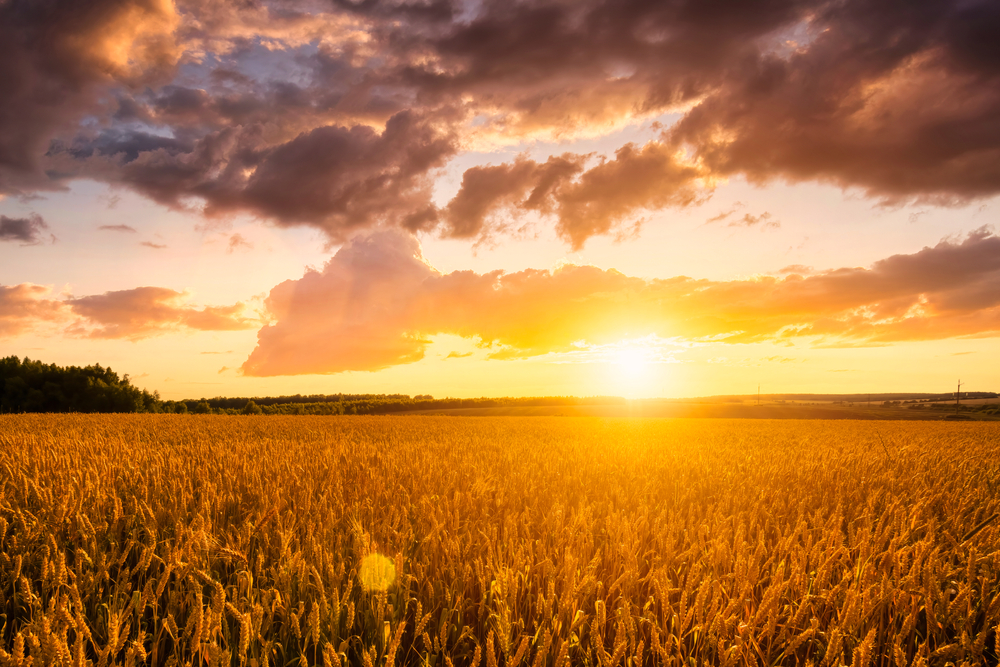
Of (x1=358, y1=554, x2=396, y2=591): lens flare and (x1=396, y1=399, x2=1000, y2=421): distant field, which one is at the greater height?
(x1=358, y1=554, x2=396, y2=591): lens flare

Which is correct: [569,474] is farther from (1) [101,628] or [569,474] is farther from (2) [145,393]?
(2) [145,393]

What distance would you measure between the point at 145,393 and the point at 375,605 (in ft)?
252

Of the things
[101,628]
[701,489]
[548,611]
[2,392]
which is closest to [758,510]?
[701,489]

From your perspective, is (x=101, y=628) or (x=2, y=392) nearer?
(x=101, y=628)

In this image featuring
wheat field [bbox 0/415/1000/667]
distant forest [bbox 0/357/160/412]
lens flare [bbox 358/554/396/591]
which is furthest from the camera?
distant forest [bbox 0/357/160/412]

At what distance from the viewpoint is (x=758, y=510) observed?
177 inches

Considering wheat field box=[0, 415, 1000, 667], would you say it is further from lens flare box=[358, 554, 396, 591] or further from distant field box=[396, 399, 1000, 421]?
distant field box=[396, 399, 1000, 421]

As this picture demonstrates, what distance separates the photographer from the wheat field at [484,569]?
2.07 meters

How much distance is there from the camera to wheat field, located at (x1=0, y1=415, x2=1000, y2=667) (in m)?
2.07

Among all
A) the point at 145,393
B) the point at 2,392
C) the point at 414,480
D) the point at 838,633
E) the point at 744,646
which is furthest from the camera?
the point at 145,393

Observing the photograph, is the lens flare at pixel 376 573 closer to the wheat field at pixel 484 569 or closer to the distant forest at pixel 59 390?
the wheat field at pixel 484 569

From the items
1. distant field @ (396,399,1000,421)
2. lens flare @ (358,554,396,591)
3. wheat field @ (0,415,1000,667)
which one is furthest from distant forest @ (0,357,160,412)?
lens flare @ (358,554,396,591)

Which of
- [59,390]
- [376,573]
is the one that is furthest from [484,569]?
[59,390]

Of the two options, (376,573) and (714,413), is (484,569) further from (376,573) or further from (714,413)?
(714,413)
